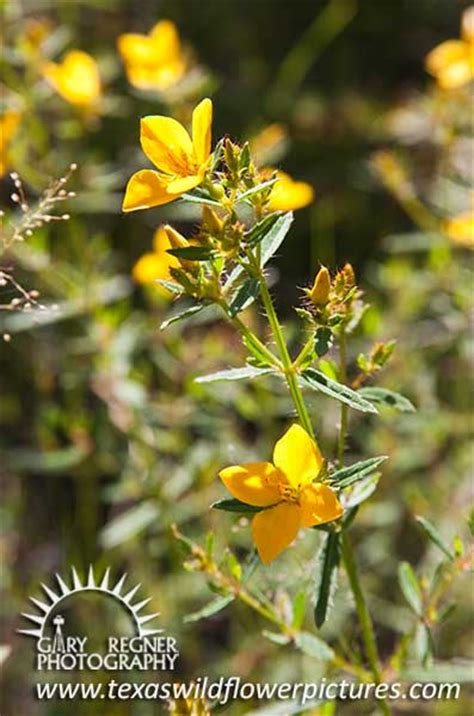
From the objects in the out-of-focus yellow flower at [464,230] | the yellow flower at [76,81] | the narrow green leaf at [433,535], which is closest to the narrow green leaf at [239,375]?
the narrow green leaf at [433,535]

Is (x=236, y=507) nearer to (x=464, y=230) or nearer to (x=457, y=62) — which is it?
(x=464, y=230)

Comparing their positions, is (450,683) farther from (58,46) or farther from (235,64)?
(235,64)

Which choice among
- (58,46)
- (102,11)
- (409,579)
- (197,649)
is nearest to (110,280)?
(58,46)

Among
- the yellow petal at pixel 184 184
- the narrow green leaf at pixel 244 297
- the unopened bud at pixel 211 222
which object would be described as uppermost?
the yellow petal at pixel 184 184

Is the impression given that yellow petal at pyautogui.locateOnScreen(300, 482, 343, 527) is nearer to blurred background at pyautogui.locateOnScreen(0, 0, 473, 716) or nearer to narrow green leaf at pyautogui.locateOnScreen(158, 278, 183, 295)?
narrow green leaf at pyautogui.locateOnScreen(158, 278, 183, 295)

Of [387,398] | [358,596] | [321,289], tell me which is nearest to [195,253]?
[321,289]

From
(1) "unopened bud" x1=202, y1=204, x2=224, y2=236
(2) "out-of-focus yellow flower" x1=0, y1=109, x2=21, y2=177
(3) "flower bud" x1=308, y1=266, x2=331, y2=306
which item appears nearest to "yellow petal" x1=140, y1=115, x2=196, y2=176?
(1) "unopened bud" x1=202, y1=204, x2=224, y2=236

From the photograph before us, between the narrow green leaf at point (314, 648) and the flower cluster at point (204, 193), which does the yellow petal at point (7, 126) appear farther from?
the narrow green leaf at point (314, 648)
